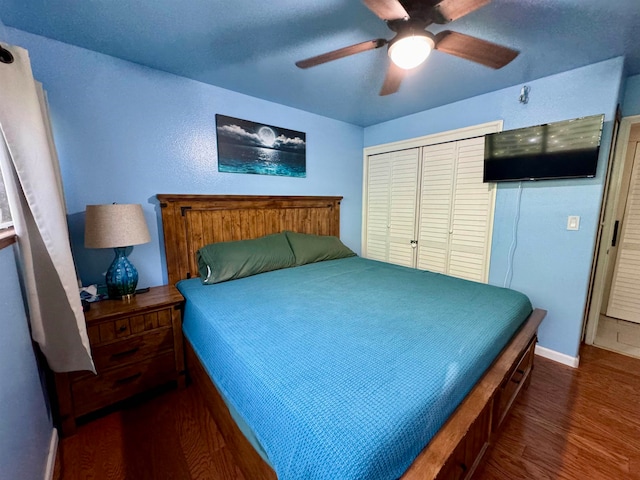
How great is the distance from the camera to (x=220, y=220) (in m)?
2.42

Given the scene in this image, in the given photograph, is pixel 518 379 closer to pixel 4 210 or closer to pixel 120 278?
pixel 120 278

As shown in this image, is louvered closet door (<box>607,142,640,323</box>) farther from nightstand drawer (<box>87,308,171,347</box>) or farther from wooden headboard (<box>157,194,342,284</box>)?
nightstand drawer (<box>87,308,171,347</box>)

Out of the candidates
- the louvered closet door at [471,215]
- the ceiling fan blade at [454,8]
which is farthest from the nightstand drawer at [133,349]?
the louvered closet door at [471,215]

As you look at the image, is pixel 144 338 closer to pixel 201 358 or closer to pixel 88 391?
pixel 88 391

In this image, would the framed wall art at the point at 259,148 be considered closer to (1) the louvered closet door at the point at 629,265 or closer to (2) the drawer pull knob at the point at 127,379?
(2) the drawer pull knob at the point at 127,379

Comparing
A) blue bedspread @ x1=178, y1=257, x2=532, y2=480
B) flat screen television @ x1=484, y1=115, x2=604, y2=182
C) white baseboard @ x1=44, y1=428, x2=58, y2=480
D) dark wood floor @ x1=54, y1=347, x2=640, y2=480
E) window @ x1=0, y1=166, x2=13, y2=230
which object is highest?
flat screen television @ x1=484, y1=115, x2=604, y2=182

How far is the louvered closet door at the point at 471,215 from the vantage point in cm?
257

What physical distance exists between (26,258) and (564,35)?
309 cm

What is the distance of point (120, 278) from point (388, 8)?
7.03ft

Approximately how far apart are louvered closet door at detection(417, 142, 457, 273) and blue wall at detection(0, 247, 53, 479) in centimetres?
316

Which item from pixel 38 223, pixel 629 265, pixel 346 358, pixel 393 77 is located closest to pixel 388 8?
pixel 393 77

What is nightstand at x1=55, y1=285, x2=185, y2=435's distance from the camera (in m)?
1.52

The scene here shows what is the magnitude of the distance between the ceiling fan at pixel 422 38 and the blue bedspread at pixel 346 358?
1.37 m

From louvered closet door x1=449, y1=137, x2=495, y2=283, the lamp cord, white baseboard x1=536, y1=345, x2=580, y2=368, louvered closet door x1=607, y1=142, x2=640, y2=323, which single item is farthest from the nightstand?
louvered closet door x1=607, y1=142, x2=640, y2=323
